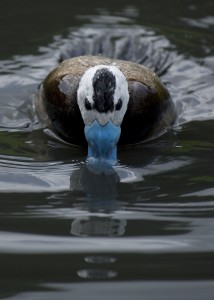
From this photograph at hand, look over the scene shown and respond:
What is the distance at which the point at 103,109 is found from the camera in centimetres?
520

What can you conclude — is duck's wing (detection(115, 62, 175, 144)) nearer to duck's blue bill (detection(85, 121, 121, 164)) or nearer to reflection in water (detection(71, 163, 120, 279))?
duck's blue bill (detection(85, 121, 121, 164))

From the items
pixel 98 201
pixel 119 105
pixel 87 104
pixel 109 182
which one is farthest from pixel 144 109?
pixel 98 201

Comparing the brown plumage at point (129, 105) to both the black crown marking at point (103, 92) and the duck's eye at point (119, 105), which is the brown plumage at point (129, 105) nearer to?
the duck's eye at point (119, 105)

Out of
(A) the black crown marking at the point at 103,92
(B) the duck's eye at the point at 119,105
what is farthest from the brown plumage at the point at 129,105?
(A) the black crown marking at the point at 103,92

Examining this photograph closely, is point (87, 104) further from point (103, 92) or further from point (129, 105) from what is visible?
point (129, 105)

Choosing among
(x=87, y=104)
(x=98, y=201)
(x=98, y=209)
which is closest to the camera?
(x=98, y=209)

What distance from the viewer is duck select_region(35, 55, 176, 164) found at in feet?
17.2

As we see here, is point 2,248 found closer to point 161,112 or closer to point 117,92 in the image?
point 117,92

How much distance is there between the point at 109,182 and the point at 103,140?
1.34ft

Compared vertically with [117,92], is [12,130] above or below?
below

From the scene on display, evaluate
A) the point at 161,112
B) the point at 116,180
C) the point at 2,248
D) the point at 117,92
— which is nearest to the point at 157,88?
the point at 161,112

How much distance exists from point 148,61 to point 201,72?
2.07ft

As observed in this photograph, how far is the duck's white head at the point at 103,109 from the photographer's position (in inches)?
204

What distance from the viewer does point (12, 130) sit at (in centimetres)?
593
